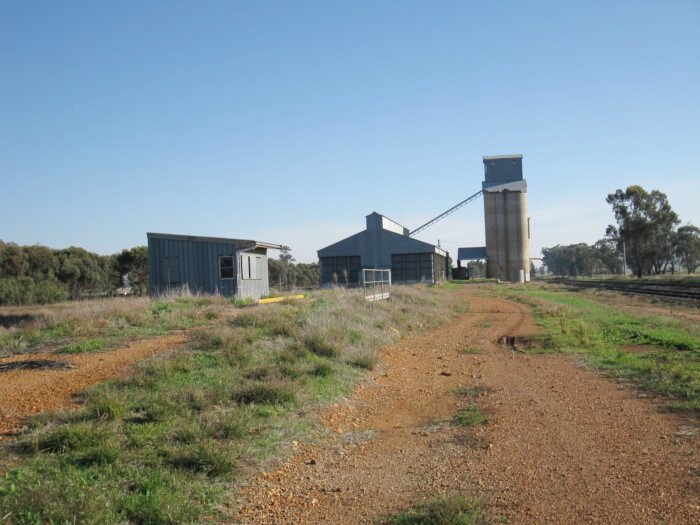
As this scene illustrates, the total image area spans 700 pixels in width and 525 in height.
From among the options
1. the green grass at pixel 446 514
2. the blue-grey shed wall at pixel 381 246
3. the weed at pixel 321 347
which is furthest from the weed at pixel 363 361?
the blue-grey shed wall at pixel 381 246

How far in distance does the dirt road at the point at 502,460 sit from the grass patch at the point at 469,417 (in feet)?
0.41

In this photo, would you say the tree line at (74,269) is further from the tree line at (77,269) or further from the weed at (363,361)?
the weed at (363,361)

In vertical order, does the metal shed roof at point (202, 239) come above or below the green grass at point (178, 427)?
above

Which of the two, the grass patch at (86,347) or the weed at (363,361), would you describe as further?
the weed at (363,361)

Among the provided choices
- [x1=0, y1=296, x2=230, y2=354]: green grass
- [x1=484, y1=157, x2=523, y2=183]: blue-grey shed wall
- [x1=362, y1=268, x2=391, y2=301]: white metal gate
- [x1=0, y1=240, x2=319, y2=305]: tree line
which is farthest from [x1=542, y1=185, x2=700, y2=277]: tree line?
[x1=0, y1=296, x2=230, y2=354]: green grass

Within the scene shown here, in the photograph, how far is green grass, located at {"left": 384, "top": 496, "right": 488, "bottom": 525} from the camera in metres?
4.70

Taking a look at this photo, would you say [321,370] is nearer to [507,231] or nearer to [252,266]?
[252,266]

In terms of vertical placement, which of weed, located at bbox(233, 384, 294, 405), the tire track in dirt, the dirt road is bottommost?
the dirt road

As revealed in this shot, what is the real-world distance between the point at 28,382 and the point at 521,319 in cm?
1936

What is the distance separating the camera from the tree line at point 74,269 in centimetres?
4919

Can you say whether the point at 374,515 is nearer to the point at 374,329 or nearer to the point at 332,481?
the point at 332,481

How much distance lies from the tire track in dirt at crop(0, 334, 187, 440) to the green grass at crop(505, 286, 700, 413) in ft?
25.9

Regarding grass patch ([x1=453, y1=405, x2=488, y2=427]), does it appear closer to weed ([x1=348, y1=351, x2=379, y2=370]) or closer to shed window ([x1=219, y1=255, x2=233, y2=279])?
weed ([x1=348, y1=351, x2=379, y2=370])

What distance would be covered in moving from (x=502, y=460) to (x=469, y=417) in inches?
75.4
